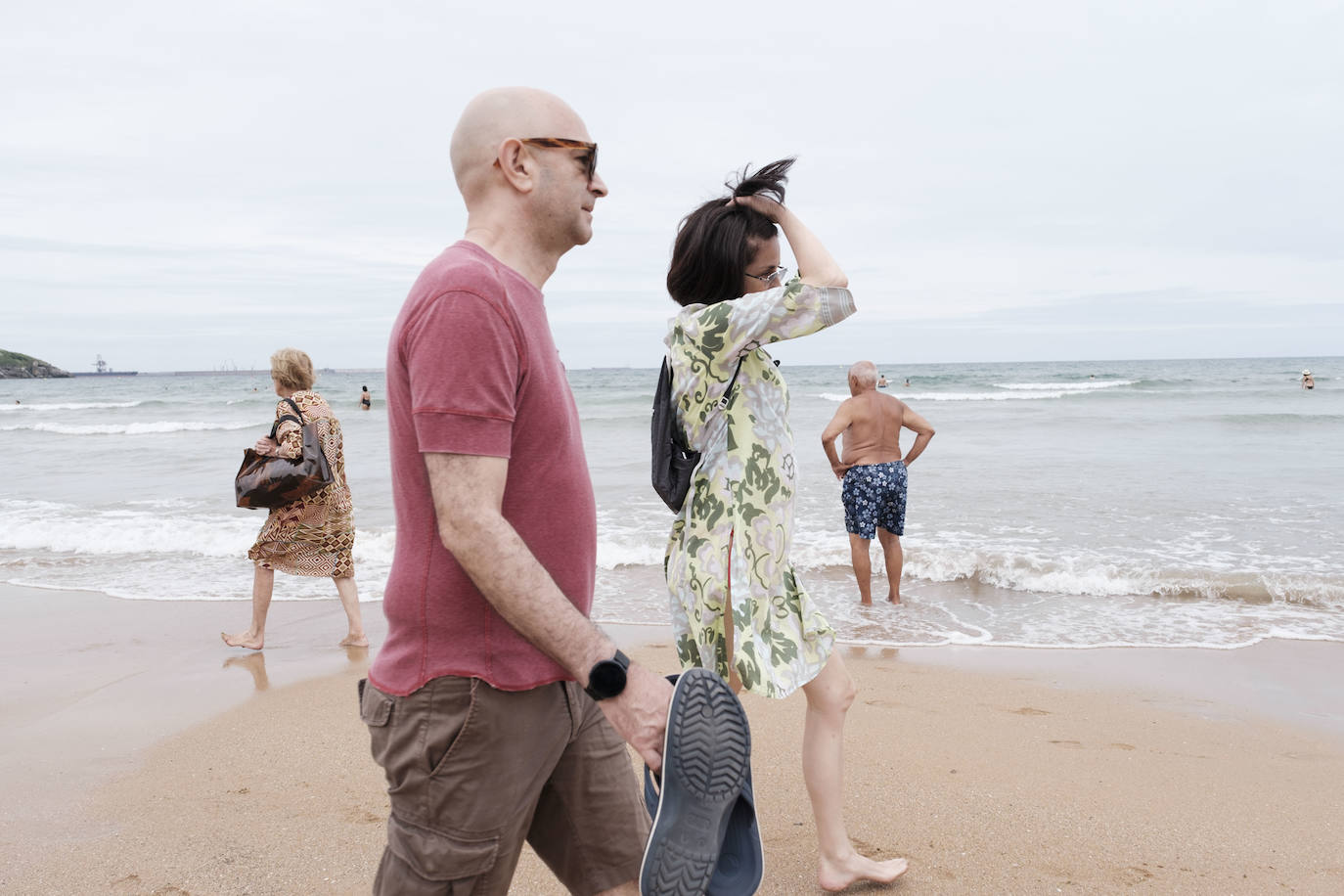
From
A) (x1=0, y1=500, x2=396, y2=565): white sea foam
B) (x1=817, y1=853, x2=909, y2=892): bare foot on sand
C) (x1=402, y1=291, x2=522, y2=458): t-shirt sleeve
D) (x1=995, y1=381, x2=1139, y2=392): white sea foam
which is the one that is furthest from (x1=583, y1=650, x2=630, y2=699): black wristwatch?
(x1=995, y1=381, x2=1139, y2=392): white sea foam

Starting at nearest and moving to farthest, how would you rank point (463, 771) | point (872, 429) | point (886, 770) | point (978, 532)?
point (463, 771) < point (886, 770) < point (872, 429) < point (978, 532)

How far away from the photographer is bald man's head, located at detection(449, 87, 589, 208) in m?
1.51

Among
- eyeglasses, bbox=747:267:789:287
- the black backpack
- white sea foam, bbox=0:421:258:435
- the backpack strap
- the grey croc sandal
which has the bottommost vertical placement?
white sea foam, bbox=0:421:258:435

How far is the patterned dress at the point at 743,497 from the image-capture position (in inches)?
87.9

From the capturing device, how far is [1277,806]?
3.42 m

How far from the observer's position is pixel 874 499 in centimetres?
714

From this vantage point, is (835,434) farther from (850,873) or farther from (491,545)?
(491,545)

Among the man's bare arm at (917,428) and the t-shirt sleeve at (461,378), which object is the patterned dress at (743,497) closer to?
the t-shirt sleeve at (461,378)

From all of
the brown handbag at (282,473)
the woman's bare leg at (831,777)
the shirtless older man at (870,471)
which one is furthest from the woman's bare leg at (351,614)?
the woman's bare leg at (831,777)

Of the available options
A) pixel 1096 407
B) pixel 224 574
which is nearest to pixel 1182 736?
pixel 224 574

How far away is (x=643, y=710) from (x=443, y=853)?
42 cm

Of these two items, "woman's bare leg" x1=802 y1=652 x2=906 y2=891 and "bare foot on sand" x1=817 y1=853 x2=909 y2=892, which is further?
"bare foot on sand" x1=817 y1=853 x2=909 y2=892

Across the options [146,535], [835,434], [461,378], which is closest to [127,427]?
[146,535]

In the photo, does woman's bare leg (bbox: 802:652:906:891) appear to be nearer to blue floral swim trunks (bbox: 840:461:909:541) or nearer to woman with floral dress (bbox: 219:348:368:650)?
woman with floral dress (bbox: 219:348:368:650)
